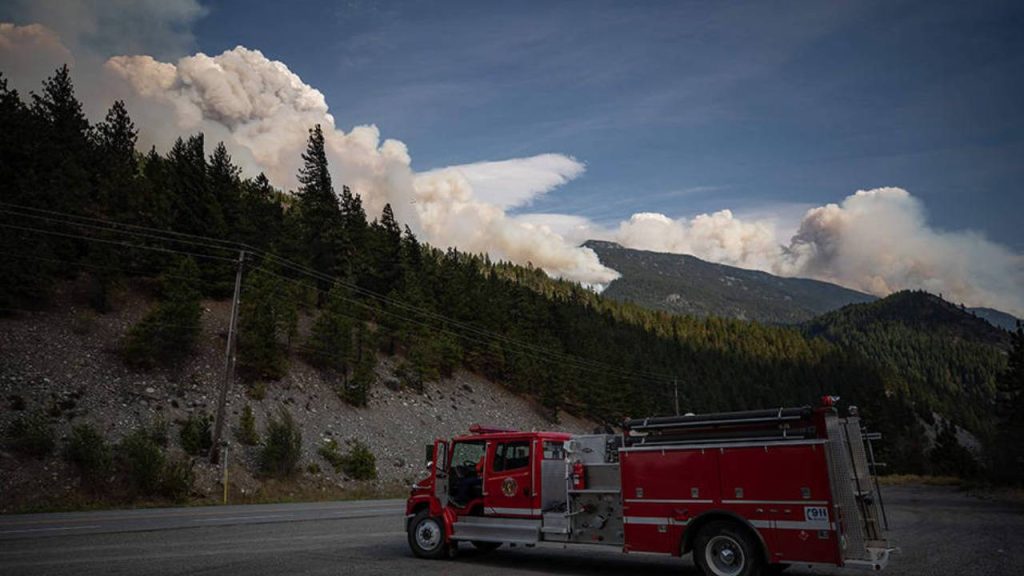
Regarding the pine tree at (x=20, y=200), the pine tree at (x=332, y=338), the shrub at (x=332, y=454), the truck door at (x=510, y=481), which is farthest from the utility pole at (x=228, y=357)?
the truck door at (x=510, y=481)

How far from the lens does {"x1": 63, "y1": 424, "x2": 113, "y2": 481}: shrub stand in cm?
2650

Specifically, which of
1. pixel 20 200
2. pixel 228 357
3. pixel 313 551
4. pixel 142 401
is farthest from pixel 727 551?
pixel 20 200

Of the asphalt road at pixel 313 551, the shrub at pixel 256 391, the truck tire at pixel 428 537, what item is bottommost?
the asphalt road at pixel 313 551

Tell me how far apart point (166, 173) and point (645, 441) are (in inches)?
2348

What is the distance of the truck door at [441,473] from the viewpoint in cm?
1289

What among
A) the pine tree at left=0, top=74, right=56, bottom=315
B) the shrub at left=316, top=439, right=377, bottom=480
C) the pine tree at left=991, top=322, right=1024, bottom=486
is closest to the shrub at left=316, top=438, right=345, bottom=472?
the shrub at left=316, top=439, right=377, bottom=480

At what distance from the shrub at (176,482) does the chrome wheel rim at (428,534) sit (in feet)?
65.6

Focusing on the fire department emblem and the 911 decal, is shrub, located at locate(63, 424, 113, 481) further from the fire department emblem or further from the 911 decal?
the 911 decal

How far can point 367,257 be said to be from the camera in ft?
223

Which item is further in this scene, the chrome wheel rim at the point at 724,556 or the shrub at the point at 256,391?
the shrub at the point at 256,391

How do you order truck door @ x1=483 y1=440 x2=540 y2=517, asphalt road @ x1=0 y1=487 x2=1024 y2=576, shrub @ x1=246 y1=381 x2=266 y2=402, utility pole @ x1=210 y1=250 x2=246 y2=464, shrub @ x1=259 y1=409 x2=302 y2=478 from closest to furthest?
asphalt road @ x1=0 y1=487 x2=1024 y2=576 → truck door @ x1=483 y1=440 x2=540 y2=517 → utility pole @ x1=210 y1=250 x2=246 y2=464 → shrub @ x1=259 y1=409 x2=302 y2=478 → shrub @ x1=246 y1=381 x2=266 y2=402

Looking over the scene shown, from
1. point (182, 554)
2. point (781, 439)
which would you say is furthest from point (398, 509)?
point (781, 439)

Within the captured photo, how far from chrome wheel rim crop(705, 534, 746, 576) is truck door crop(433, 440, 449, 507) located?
5536mm

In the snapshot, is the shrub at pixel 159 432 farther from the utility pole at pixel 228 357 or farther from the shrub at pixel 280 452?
the shrub at pixel 280 452
